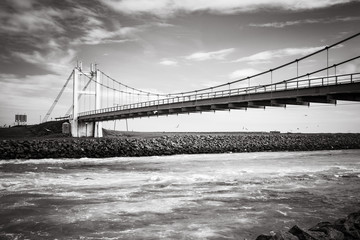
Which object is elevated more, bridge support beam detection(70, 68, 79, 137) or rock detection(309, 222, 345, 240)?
bridge support beam detection(70, 68, 79, 137)

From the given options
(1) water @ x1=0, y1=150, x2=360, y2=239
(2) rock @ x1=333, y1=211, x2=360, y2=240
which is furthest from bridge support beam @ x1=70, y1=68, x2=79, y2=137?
(2) rock @ x1=333, y1=211, x2=360, y2=240

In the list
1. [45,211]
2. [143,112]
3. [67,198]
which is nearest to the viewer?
[45,211]

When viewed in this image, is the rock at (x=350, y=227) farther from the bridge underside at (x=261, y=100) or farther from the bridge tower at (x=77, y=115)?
the bridge tower at (x=77, y=115)

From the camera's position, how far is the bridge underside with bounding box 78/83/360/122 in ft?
75.6

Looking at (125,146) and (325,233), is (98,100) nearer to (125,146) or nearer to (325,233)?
(125,146)

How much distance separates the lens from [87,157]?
2927cm

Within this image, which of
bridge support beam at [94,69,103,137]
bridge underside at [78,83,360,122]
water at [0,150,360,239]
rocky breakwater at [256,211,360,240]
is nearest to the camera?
rocky breakwater at [256,211,360,240]

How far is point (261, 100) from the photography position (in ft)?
97.8

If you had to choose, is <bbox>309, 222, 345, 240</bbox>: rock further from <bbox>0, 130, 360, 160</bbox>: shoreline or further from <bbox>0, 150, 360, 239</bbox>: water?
<bbox>0, 130, 360, 160</bbox>: shoreline

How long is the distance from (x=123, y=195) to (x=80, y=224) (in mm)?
3694

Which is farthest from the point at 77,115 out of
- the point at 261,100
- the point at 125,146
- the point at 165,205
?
the point at 165,205

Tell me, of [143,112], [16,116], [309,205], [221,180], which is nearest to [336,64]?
[221,180]

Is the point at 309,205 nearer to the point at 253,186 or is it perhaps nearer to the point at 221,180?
the point at 253,186

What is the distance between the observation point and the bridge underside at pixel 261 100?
907 inches
